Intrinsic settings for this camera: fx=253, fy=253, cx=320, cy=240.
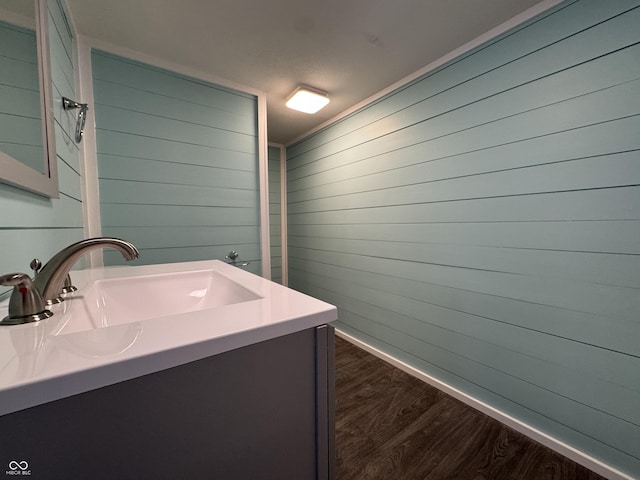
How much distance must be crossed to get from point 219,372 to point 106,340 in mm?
198

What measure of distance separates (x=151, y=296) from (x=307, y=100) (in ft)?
6.45

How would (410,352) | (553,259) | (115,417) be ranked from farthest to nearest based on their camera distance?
(410,352) < (553,259) < (115,417)

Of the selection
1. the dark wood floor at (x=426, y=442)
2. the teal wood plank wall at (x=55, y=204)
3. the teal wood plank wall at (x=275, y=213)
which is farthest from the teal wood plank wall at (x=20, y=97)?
the teal wood plank wall at (x=275, y=213)

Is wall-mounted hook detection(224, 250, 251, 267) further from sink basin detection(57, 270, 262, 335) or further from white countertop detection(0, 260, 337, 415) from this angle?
white countertop detection(0, 260, 337, 415)

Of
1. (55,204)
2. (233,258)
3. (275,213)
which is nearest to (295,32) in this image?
(55,204)

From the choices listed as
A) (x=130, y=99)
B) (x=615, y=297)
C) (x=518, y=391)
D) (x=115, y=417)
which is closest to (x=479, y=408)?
(x=518, y=391)

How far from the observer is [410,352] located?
6.68ft

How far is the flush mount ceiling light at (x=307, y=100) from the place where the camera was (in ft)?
6.91

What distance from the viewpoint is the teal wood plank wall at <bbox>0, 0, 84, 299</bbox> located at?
0.66m

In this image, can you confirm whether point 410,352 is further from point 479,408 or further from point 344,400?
point 344,400

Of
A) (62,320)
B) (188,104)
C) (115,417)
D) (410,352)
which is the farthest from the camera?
(410,352)

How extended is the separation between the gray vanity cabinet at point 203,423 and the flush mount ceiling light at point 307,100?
6.83 feet

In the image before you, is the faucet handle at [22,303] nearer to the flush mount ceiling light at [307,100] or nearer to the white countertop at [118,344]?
the white countertop at [118,344]

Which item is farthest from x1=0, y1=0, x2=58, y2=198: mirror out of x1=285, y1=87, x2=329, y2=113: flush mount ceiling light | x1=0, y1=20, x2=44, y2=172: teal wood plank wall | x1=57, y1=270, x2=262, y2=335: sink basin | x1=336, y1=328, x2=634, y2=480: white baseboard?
x1=336, y1=328, x2=634, y2=480: white baseboard
